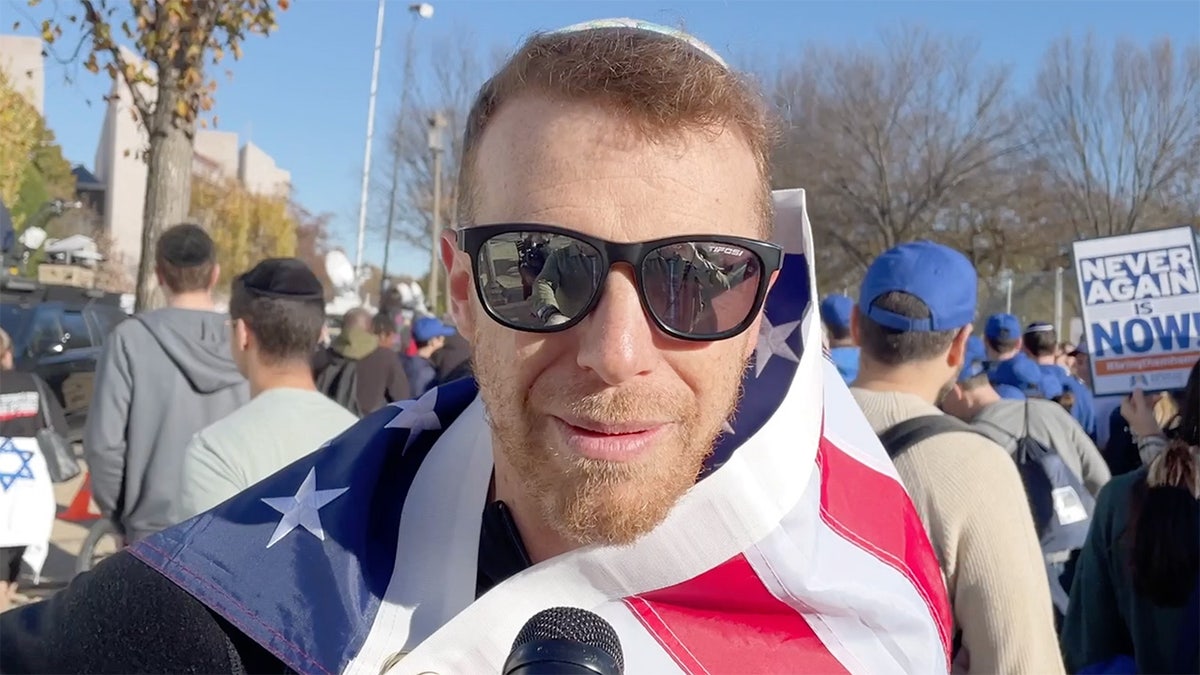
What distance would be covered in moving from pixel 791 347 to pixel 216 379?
3.18 m

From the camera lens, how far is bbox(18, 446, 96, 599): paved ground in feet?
19.9

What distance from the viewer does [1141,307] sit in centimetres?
482

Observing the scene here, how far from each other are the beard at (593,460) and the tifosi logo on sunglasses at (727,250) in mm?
167

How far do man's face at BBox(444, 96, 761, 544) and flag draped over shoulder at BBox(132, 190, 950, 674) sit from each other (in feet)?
0.27

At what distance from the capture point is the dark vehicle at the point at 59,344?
11242mm

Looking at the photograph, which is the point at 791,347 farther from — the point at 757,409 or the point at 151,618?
the point at 151,618

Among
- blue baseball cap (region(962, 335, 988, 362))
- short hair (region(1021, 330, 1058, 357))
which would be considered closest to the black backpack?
blue baseball cap (region(962, 335, 988, 362))

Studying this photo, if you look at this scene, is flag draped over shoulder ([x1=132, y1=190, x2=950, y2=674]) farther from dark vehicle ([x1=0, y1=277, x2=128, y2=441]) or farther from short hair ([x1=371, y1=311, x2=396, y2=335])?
dark vehicle ([x1=0, y1=277, x2=128, y2=441])

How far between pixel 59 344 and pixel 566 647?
12447 millimetres

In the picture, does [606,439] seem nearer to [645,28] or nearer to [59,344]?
[645,28]

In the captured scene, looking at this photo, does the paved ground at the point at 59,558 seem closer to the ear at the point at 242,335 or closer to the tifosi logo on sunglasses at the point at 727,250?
the ear at the point at 242,335

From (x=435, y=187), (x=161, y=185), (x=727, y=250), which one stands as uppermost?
(x=435, y=187)

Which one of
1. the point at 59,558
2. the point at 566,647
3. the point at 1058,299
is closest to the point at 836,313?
the point at 566,647

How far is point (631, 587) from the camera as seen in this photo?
4.67ft
